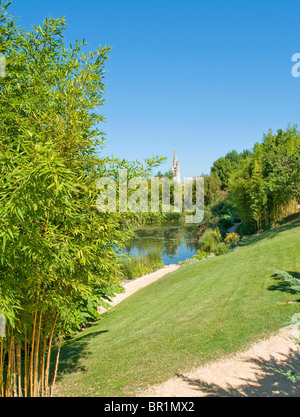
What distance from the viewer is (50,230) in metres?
2.79

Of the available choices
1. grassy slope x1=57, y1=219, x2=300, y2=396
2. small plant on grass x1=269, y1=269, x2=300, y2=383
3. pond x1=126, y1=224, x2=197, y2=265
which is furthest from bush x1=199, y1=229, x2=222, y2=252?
small plant on grass x1=269, y1=269, x2=300, y2=383

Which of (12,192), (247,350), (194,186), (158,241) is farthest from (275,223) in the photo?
(194,186)

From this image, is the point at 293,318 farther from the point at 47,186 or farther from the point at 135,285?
the point at 135,285

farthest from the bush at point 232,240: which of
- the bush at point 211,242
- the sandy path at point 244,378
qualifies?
the sandy path at point 244,378

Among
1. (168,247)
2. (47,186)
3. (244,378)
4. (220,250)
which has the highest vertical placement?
(47,186)

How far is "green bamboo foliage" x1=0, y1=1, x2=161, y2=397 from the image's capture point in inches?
100.0

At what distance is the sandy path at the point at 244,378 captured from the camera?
11.5 ft

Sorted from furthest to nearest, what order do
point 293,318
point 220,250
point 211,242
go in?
point 211,242 < point 220,250 < point 293,318
